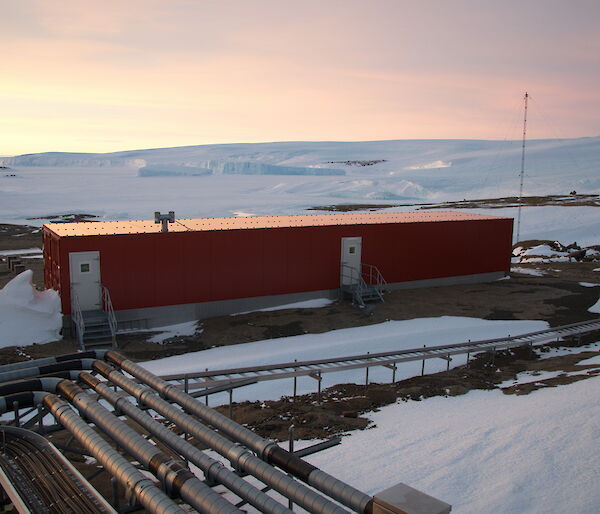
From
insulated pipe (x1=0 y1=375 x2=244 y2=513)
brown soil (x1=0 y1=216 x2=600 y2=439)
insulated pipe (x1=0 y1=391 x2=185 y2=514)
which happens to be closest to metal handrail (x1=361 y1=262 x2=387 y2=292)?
brown soil (x1=0 y1=216 x2=600 y2=439)

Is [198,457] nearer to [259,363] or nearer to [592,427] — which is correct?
[592,427]

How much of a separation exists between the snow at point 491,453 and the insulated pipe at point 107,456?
330cm

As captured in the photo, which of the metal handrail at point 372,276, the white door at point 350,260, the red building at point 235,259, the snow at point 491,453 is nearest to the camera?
the snow at point 491,453

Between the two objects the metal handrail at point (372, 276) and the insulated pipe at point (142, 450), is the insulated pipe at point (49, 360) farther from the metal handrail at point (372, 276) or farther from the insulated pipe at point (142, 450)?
the metal handrail at point (372, 276)

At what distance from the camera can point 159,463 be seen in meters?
6.63

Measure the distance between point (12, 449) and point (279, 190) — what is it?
7631 centimetres

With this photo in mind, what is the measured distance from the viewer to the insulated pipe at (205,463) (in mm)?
5973

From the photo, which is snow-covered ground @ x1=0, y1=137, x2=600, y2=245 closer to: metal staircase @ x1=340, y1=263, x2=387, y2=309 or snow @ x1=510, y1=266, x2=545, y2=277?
snow @ x1=510, y1=266, x2=545, y2=277

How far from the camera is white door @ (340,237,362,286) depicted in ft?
74.1

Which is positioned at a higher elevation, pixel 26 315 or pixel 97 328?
pixel 26 315

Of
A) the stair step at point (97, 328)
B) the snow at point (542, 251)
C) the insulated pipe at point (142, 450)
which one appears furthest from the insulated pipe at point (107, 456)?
the snow at point (542, 251)

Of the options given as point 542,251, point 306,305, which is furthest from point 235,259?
point 542,251

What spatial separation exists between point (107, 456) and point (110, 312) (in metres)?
11.6

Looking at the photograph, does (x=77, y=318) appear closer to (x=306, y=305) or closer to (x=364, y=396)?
(x=306, y=305)
